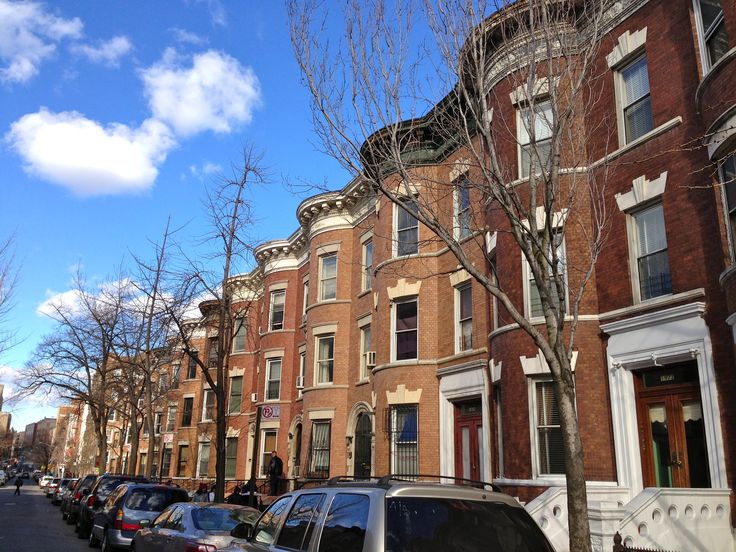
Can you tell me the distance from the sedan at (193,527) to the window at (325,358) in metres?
14.6

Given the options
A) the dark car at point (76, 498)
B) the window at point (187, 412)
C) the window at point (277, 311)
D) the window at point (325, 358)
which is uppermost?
the window at point (277, 311)

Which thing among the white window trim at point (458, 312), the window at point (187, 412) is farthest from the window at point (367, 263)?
the window at point (187, 412)

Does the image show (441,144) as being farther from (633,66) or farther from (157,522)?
(157,522)

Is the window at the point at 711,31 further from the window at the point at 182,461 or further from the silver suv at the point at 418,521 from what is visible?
the window at the point at 182,461

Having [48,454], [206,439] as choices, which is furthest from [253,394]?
[48,454]

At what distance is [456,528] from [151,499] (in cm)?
1092

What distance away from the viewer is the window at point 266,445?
29641mm

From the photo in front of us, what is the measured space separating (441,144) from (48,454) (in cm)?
13572

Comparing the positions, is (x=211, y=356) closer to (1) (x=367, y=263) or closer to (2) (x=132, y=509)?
(1) (x=367, y=263)

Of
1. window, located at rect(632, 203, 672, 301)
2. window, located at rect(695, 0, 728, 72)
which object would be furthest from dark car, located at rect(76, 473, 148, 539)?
window, located at rect(695, 0, 728, 72)

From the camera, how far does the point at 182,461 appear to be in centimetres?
3969

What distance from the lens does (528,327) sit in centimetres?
797

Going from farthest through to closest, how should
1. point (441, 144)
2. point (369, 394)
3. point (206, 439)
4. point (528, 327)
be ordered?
point (206, 439)
point (369, 394)
point (441, 144)
point (528, 327)

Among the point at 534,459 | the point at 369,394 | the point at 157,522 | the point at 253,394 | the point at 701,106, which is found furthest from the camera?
the point at 253,394
